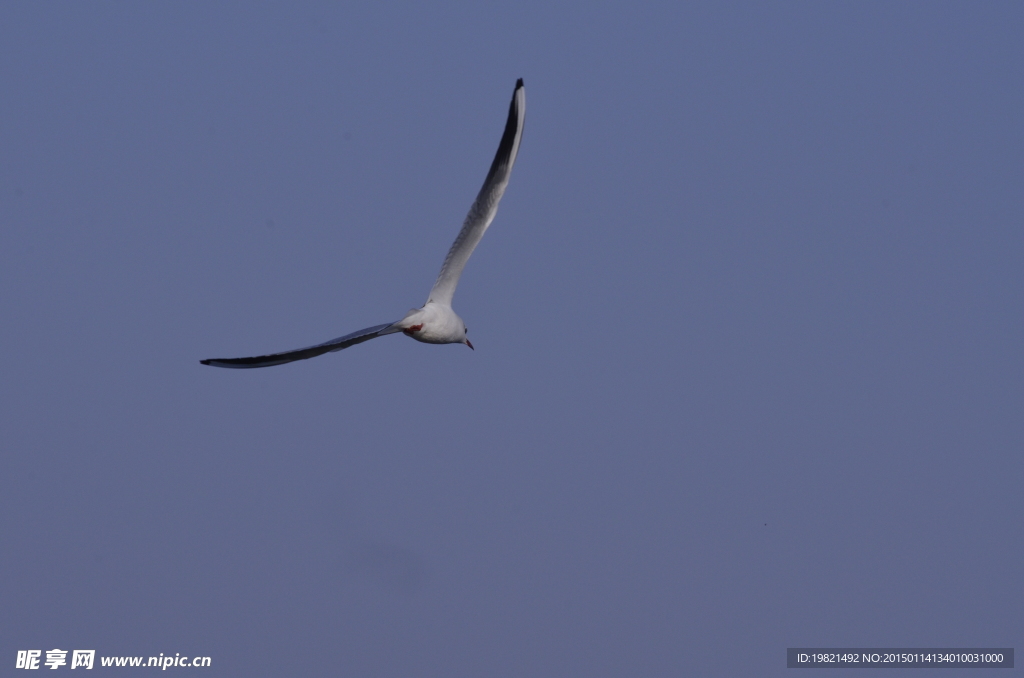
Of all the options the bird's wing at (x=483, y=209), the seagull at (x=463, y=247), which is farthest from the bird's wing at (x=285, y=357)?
the bird's wing at (x=483, y=209)

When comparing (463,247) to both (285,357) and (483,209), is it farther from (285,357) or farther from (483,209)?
(285,357)

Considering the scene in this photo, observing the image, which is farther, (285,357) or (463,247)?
(463,247)

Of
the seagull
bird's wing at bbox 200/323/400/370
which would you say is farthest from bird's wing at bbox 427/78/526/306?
bird's wing at bbox 200/323/400/370

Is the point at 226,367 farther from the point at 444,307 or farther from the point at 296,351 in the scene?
the point at 444,307

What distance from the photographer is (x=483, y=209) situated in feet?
62.6

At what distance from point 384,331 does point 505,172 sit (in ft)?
14.5

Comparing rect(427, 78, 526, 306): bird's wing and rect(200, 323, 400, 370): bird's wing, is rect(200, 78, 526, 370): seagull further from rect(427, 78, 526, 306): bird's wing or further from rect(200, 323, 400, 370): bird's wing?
rect(200, 323, 400, 370): bird's wing

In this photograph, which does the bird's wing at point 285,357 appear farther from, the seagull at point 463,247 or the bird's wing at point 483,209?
the bird's wing at point 483,209

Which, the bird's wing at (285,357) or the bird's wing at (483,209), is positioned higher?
the bird's wing at (483,209)

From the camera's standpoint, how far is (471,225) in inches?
754

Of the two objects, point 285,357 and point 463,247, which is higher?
point 463,247

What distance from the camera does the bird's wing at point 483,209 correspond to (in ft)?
60.6

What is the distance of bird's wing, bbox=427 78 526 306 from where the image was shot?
18484 millimetres

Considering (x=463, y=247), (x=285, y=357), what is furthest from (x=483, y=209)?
(x=285, y=357)
